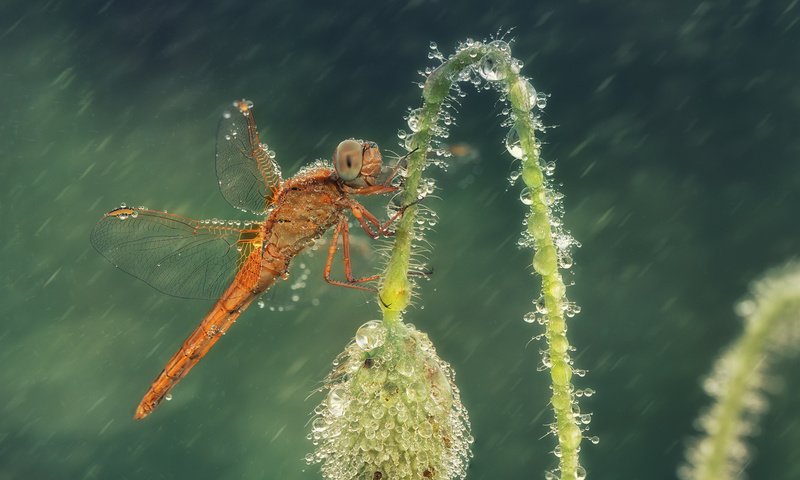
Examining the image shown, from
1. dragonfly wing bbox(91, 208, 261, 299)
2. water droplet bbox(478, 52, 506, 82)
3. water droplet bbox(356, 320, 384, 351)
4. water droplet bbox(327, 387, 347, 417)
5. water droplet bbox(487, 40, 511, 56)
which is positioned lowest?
water droplet bbox(327, 387, 347, 417)

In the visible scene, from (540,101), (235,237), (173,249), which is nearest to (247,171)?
(235,237)

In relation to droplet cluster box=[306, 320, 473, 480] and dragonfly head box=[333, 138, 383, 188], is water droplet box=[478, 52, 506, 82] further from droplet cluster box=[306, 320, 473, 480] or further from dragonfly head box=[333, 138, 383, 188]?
dragonfly head box=[333, 138, 383, 188]

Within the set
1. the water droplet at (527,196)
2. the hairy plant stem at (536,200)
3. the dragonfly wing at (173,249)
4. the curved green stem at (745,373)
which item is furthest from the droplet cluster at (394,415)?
the dragonfly wing at (173,249)

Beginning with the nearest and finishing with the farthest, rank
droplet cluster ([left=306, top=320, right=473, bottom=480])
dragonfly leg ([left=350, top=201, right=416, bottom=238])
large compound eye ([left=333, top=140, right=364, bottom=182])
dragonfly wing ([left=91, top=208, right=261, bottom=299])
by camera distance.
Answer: droplet cluster ([left=306, top=320, right=473, bottom=480]) → large compound eye ([left=333, top=140, right=364, bottom=182]) → dragonfly leg ([left=350, top=201, right=416, bottom=238]) → dragonfly wing ([left=91, top=208, right=261, bottom=299])

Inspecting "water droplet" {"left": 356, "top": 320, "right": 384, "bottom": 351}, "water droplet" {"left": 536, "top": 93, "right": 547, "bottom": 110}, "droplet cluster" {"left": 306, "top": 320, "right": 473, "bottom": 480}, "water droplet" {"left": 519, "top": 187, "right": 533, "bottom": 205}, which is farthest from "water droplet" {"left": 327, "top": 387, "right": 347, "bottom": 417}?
"water droplet" {"left": 536, "top": 93, "right": 547, "bottom": 110}

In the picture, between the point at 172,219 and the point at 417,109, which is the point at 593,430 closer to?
the point at 172,219
